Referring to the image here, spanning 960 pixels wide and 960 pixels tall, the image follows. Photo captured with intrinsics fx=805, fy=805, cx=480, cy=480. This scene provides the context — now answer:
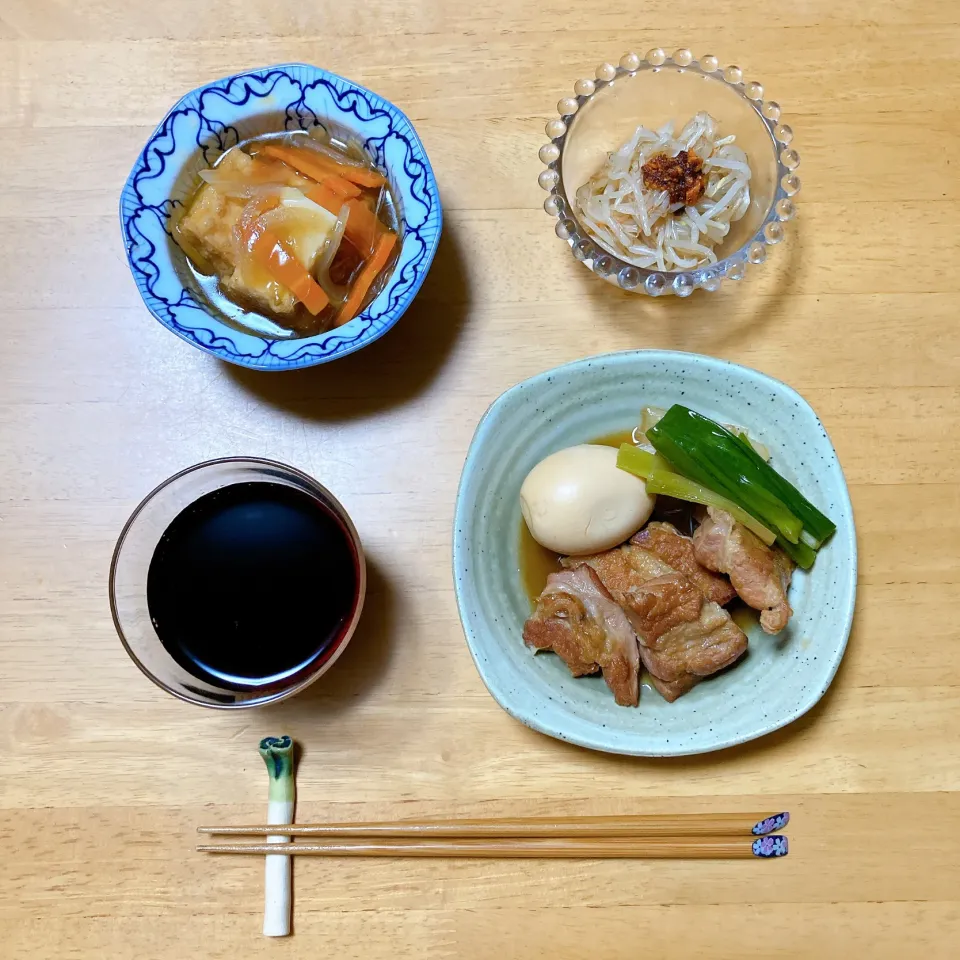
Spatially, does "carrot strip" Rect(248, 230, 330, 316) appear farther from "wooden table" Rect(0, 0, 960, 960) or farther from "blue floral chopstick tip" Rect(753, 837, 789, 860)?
"blue floral chopstick tip" Rect(753, 837, 789, 860)

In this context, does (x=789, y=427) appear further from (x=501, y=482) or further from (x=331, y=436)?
(x=331, y=436)

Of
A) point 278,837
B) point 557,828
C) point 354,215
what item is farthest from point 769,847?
point 354,215

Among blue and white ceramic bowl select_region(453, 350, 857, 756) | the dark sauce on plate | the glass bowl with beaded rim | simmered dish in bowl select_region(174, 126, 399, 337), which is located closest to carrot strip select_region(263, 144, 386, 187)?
simmered dish in bowl select_region(174, 126, 399, 337)

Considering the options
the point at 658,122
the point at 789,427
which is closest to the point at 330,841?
the point at 789,427

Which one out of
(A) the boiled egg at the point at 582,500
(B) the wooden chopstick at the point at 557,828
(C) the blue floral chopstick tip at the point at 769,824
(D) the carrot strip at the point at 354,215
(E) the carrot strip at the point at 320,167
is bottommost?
(C) the blue floral chopstick tip at the point at 769,824

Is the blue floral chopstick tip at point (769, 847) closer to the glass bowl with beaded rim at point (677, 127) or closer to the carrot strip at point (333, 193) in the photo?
the glass bowl with beaded rim at point (677, 127)

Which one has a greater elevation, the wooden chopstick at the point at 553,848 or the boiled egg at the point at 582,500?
the boiled egg at the point at 582,500

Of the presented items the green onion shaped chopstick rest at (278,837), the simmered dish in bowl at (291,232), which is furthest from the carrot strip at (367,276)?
the green onion shaped chopstick rest at (278,837)
